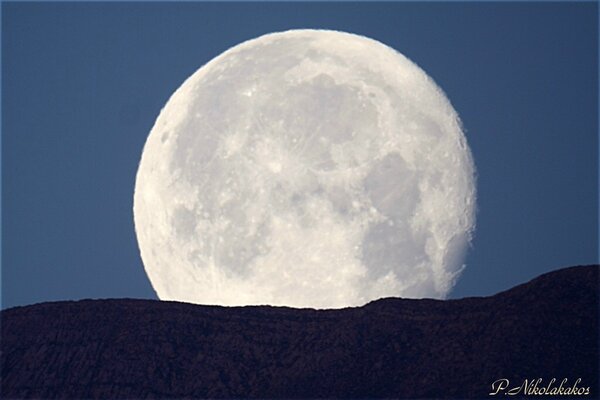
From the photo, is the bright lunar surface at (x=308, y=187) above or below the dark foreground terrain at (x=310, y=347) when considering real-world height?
above

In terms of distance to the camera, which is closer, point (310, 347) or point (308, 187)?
point (310, 347)

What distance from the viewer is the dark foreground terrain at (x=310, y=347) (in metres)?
31.3

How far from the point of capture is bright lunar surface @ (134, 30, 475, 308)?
3838 cm

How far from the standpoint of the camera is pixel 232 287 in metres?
39.4

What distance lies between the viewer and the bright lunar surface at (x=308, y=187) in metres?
38.4

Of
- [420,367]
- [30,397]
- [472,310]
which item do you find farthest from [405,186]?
[30,397]

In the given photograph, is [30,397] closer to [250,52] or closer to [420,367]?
[420,367]

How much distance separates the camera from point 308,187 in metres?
38.2

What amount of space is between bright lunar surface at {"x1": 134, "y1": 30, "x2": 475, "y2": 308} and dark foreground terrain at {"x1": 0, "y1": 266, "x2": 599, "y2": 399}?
3276 mm

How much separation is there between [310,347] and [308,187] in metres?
6.60

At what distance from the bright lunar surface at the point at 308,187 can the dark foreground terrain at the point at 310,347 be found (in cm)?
328

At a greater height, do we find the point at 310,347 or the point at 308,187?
the point at 308,187

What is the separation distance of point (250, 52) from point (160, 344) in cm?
1342

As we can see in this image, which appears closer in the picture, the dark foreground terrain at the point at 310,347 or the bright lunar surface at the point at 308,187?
the dark foreground terrain at the point at 310,347
